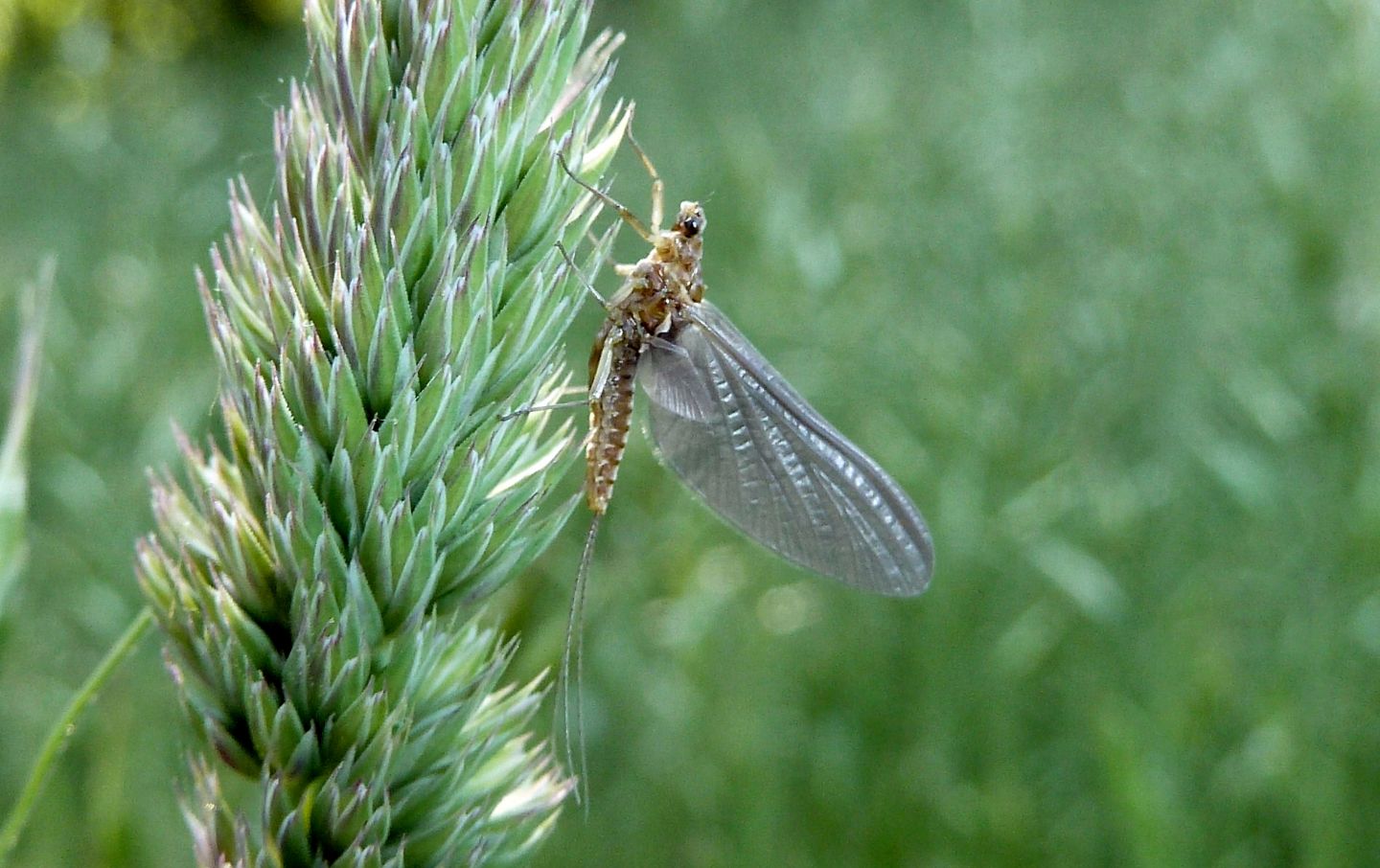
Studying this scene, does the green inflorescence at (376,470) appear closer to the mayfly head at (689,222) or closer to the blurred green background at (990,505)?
the blurred green background at (990,505)

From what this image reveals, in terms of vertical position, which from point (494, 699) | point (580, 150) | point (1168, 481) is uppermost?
point (1168, 481)

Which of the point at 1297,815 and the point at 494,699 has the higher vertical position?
the point at 1297,815

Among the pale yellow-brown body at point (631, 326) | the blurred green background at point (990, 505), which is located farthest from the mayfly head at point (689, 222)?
the blurred green background at point (990, 505)

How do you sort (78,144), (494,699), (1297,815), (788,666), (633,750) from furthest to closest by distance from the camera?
1. (78,144)
2. (788,666)
3. (633,750)
4. (1297,815)
5. (494,699)

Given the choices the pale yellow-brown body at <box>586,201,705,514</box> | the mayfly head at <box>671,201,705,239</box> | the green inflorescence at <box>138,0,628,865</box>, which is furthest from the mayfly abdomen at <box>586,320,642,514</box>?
the green inflorescence at <box>138,0,628,865</box>


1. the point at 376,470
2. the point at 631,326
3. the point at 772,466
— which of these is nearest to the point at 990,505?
the point at 772,466

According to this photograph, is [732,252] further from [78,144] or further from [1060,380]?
[78,144]

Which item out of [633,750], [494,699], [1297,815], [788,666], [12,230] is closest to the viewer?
[494,699]

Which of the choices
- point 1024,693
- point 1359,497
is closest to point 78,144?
point 1024,693
